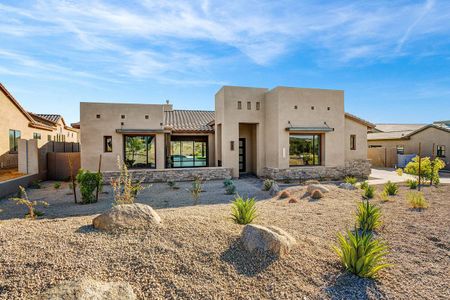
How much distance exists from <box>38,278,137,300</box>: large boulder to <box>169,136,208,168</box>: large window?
16.8 m

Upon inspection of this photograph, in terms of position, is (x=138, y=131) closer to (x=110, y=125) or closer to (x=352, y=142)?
(x=110, y=125)

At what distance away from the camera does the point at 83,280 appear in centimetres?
371

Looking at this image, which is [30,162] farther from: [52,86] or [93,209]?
[93,209]

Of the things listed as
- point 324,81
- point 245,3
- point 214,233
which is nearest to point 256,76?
point 324,81

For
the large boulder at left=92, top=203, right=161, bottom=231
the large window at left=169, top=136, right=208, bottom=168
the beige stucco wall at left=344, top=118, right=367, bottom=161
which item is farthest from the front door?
the large boulder at left=92, top=203, right=161, bottom=231

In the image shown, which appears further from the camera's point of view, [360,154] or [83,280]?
[360,154]

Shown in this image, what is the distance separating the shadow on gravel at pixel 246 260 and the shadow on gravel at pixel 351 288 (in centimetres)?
103

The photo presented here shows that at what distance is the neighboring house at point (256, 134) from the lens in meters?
17.8

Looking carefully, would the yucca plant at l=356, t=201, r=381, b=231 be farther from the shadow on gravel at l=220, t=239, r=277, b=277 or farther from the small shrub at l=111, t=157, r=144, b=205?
the small shrub at l=111, t=157, r=144, b=205

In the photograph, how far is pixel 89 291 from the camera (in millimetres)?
3500

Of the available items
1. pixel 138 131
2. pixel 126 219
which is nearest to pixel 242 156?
pixel 138 131

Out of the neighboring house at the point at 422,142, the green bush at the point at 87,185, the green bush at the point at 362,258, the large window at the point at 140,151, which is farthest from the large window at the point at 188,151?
the neighboring house at the point at 422,142

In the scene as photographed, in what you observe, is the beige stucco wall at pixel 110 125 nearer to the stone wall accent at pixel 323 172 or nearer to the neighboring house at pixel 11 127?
the neighboring house at pixel 11 127

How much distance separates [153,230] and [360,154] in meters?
20.0
